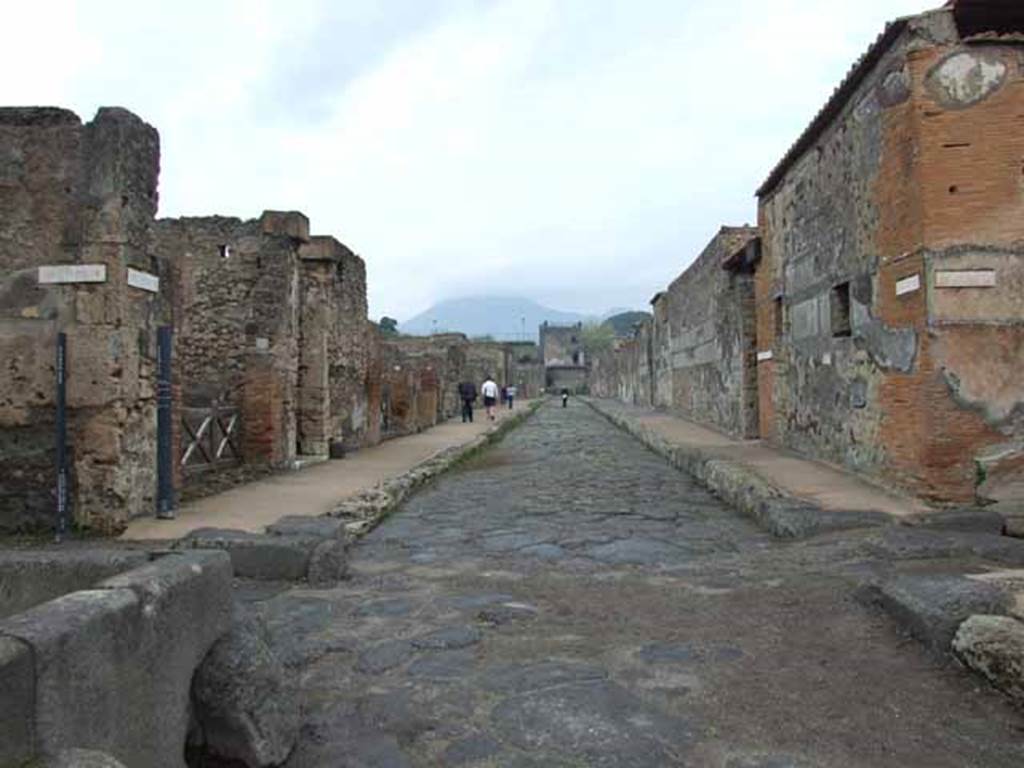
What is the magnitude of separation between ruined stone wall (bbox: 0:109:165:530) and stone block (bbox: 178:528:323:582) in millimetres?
1459

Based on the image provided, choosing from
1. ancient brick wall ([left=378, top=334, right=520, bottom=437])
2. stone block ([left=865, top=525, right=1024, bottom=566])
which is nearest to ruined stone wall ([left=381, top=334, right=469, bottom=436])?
ancient brick wall ([left=378, top=334, right=520, bottom=437])

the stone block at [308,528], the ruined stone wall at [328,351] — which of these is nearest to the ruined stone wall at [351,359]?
the ruined stone wall at [328,351]

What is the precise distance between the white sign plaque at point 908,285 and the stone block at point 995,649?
156 inches

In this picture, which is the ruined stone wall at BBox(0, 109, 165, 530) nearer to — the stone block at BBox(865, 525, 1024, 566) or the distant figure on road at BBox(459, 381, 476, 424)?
the stone block at BBox(865, 525, 1024, 566)

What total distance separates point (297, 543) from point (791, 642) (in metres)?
2.97

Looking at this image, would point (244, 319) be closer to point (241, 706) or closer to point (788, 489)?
point (788, 489)

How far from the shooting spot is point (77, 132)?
20.0ft

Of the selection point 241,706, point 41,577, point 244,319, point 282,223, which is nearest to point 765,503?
point 241,706

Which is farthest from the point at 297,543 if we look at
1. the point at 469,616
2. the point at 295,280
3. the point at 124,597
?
the point at 295,280

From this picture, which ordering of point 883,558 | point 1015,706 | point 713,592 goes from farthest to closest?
point 883,558, point 713,592, point 1015,706

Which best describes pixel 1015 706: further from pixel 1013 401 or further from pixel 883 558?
pixel 1013 401

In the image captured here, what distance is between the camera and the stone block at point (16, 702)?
157 centimetres

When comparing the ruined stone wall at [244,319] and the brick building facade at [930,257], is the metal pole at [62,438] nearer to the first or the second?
the ruined stone wall at [244,319]

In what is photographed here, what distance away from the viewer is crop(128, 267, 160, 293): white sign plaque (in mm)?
6090
